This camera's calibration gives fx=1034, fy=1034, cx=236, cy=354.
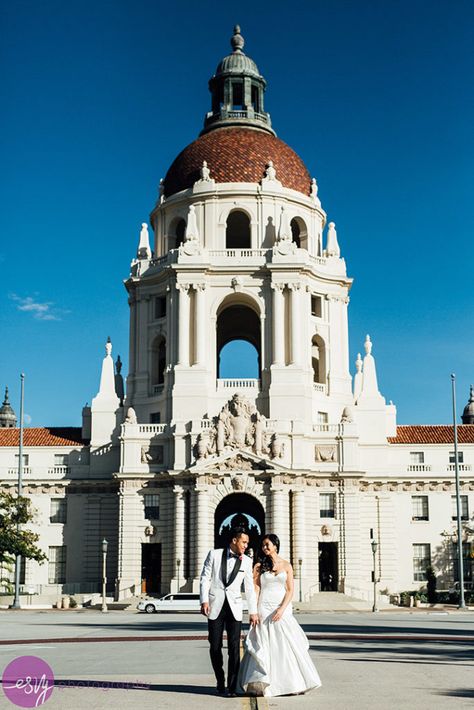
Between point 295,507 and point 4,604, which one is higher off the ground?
point 295,507

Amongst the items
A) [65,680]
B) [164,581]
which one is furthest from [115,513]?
[65,680]

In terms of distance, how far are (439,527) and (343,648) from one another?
2011 inches

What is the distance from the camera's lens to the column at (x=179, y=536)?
68250mm

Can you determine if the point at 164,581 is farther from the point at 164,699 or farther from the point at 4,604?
the point at 164,699

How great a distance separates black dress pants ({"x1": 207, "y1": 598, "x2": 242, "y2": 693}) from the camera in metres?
15.6

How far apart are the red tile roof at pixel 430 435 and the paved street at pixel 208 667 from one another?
1680 inches

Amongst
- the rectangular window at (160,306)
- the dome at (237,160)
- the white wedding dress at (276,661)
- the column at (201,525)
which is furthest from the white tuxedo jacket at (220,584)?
the dome at (237,160)

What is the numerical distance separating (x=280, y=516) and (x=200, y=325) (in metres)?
15.5

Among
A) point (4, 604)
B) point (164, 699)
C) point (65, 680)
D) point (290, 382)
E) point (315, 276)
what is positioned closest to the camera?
point (164, 699)

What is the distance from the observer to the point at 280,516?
68438mm

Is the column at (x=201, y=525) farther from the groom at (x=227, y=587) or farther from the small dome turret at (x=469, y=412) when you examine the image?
the small dome turret at (x=469, y=412)

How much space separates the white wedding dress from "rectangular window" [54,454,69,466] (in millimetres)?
63747

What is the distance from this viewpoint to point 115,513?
75.7 m

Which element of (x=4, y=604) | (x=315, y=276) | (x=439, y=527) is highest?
(x=315, y=276)
